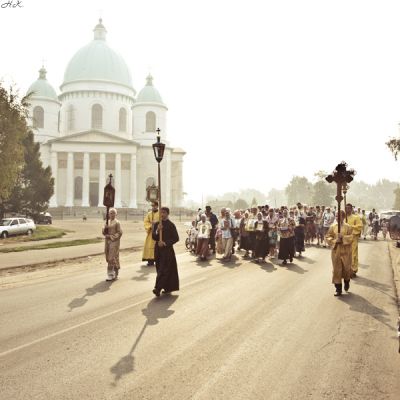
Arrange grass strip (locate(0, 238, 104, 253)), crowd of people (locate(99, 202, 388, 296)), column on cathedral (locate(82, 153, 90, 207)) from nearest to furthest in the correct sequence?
crowd of people (locate(99, 202, 388, 296)) < grass strip (locate(0, 238, 104, 253)) < column on cathedral (locate(82, 153, 90, 207))

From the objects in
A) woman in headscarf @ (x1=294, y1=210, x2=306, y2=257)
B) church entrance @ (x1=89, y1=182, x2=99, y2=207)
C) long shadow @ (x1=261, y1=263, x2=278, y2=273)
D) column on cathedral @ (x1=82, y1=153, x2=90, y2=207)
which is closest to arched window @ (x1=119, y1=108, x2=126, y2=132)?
column on cathedral @ (x1=82, y1=153, x2=90, y2=207)

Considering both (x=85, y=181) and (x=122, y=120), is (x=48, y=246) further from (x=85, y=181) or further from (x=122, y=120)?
(x=122, y=120)

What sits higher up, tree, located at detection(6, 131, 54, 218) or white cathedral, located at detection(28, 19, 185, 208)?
white cathedral, located at detection(28, 19, 185, 208)

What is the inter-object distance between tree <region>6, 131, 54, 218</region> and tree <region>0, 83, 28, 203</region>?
240 inches

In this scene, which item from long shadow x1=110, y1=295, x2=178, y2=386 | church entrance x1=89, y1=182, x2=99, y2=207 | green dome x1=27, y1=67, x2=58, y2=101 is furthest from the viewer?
green dome x1=27, y1=67, x2=58, y2=101

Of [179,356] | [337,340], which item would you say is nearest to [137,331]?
[179,356]

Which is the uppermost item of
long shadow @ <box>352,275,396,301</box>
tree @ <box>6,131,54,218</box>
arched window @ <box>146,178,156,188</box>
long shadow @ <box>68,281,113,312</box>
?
arched window @ <box>146,178,156,188</box>

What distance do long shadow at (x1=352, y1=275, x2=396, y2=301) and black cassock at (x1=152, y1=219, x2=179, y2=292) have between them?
180 inches

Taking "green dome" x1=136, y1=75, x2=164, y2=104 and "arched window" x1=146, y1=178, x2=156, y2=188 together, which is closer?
"arched window" x1=146, y1=178, x2=156, y2=188

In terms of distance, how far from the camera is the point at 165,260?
30.1 ft

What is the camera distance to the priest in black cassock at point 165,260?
352 inches

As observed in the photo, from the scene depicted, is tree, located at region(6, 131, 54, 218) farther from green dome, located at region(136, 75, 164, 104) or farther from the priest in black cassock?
green dome, located at region(136, 75, 164, 104)

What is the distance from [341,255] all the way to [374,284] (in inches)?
77.0

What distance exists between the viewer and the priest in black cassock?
29.4ft
